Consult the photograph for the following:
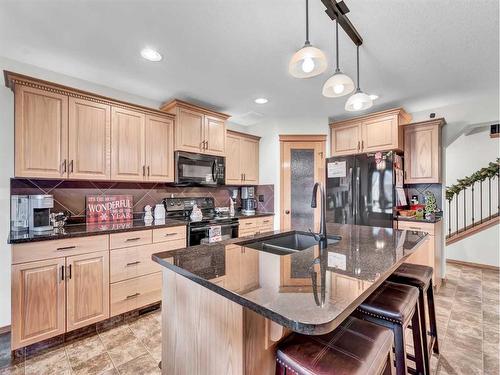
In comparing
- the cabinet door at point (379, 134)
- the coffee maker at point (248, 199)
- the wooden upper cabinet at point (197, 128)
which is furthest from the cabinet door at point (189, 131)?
the cabinet door at point (379, 134)

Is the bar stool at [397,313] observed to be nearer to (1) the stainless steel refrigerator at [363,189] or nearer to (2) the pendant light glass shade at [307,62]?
(2) the pendant light glass shade at [307,62]

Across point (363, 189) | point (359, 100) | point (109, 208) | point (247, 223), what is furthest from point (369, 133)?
point (109, 208)

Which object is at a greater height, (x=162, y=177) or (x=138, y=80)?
(x=138, y=80)

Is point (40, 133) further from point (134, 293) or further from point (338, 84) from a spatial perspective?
point (338, 84)

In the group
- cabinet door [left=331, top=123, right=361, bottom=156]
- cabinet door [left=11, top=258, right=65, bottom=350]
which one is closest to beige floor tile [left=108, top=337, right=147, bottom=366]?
cabinet door [left=11, top=258, right=65, bottom=350]

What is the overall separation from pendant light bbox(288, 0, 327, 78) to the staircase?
3.98 meters

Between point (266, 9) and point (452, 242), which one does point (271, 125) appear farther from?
point (452, 242)

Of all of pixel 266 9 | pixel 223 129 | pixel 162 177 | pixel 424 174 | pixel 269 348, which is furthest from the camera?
pixel 223 129

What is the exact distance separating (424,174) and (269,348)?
335 centimetres

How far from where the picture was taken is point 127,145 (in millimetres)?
2664

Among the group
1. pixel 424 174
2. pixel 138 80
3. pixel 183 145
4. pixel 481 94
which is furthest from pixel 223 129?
pixel 481 94

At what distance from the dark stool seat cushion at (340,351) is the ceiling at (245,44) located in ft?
6.08

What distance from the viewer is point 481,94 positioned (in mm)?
3047

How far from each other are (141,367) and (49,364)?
0.68 metres
